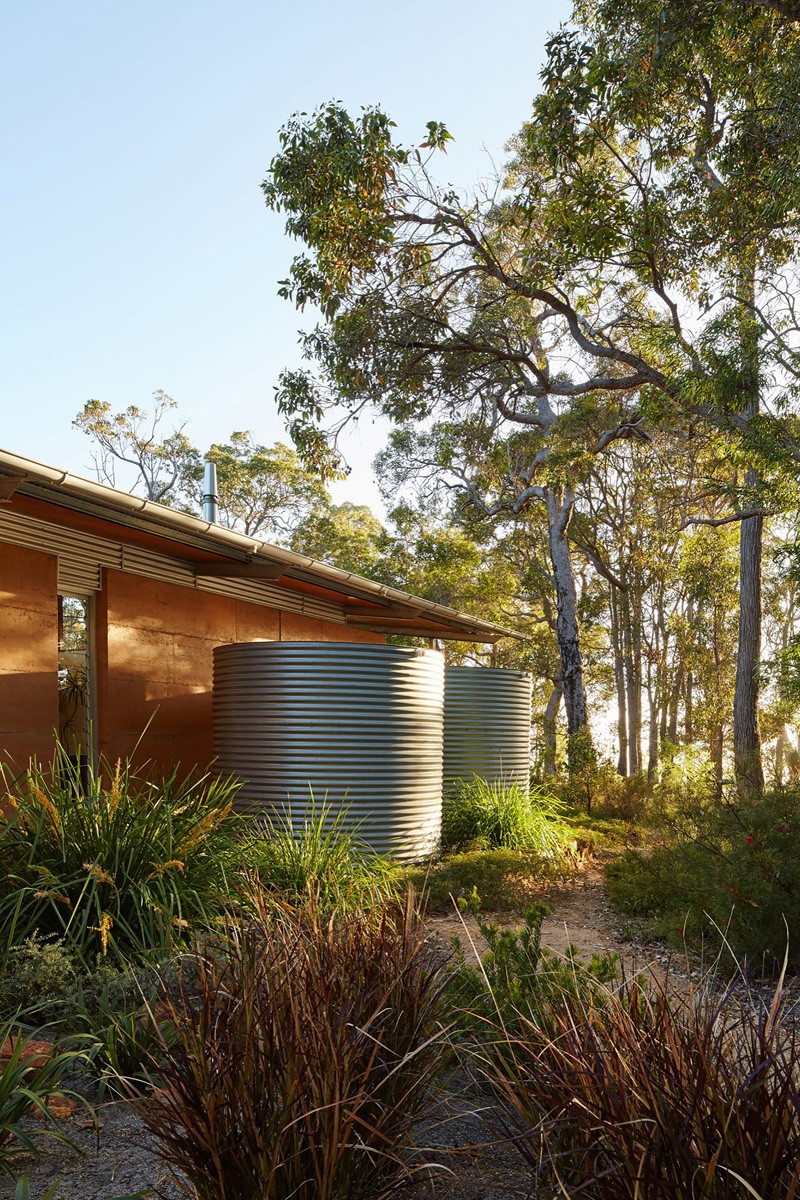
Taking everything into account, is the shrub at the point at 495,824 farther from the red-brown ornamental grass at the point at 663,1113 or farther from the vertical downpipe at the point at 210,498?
the red-brown ornamental grass at the point at 663,1113

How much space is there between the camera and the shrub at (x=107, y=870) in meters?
4.10

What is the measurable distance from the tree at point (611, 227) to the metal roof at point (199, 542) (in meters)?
2.62

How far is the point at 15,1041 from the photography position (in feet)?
9.60

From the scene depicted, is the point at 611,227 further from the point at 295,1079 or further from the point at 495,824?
the point at 295,1079

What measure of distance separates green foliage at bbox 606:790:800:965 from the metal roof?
4076 millimetres

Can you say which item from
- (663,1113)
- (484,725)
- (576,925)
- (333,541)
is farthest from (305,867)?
(333,541)

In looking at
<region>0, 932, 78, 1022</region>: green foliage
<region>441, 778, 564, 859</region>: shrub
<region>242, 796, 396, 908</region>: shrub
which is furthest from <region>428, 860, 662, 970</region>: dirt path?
<region>0, 932, 78, 1022</region>: green foliage

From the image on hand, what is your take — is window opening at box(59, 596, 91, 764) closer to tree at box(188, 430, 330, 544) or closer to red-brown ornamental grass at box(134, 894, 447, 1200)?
red-brown ornamental grass at box(134, 894, 447, 1200)

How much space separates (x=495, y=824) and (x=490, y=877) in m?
1.91

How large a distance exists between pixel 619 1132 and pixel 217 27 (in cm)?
1097

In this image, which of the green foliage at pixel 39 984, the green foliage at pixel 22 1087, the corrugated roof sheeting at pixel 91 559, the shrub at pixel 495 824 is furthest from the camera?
the shrub at pixel 495 824

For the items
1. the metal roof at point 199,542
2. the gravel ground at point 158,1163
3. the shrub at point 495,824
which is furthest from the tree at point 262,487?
the gravel ground at point 158,1163

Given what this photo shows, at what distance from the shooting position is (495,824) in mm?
9281

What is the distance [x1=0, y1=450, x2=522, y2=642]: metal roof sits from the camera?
5.88 metres
